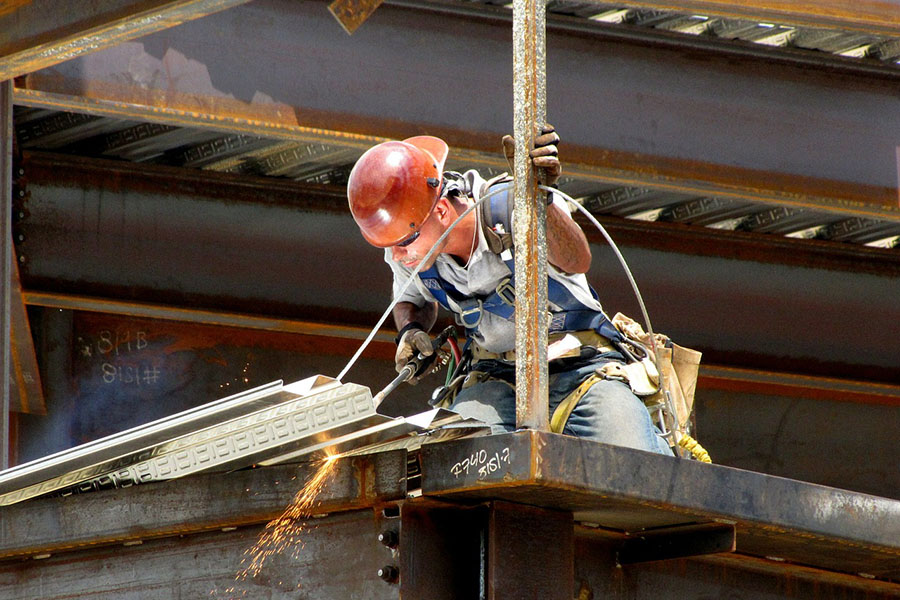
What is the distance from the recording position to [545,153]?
132 inches

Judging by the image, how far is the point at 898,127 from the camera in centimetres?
730

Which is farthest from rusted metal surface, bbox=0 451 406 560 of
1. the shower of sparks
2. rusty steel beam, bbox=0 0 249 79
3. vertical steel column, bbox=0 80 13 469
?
rusty steel beam, bbox=0 0 249 79

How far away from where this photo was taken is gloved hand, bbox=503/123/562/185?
336 centimetres

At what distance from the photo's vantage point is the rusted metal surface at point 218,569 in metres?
3.42

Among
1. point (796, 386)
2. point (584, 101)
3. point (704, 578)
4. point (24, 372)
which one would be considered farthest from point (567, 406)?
point (796, 386)

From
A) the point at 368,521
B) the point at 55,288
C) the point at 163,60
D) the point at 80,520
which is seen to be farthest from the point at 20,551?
the point at 55,288

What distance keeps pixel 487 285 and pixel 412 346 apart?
15.9 inches

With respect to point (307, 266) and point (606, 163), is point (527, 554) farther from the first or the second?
point (307, 266)

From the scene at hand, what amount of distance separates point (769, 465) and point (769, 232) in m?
1.47

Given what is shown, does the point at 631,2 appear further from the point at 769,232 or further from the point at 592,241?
the point at 769,232

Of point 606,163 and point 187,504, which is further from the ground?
point 606,163

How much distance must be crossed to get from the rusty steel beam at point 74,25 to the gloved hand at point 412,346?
132cm

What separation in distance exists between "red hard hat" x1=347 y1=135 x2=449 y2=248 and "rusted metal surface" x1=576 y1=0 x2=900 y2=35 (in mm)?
1994

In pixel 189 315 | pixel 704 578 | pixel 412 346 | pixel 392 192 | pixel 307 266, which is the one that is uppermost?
pixel 307 266
